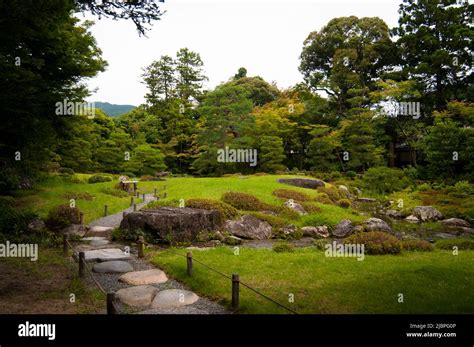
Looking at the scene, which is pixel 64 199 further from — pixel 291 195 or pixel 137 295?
pixel 137 295

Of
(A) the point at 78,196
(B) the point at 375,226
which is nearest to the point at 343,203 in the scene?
(B) the point at 375,226

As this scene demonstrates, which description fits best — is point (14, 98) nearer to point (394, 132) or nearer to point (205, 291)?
point (205, 291)

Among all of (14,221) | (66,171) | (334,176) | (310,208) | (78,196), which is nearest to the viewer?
(14,221)

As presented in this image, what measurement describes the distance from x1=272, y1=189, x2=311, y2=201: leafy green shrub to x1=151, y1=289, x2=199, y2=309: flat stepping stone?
1454cm

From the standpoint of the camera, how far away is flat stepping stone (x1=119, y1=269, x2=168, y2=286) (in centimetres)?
1015

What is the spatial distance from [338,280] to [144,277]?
5769mm

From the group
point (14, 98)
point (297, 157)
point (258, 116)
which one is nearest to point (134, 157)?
point (258, 116)

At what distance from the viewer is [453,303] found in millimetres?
8359

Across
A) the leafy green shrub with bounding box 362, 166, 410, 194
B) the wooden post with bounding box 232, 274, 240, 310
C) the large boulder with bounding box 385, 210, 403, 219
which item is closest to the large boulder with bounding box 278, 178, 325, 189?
the leafy green shrub with bounding box 362, 166, 410, 194

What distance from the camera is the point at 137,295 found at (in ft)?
29.3

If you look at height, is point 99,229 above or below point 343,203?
below

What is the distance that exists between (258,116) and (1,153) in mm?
27551

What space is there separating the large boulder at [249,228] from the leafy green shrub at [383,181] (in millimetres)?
15369

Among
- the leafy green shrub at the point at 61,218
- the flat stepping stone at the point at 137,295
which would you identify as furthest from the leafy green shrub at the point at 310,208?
the flat stepping stone at the point at 137,295
